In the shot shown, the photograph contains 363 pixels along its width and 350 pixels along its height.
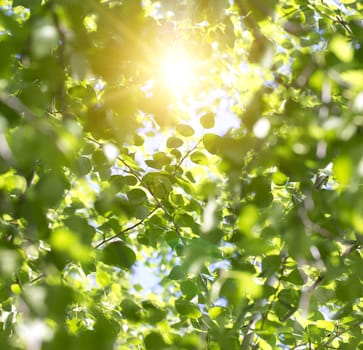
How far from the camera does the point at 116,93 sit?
1.68m

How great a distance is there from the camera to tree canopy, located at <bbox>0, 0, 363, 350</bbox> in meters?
0.94

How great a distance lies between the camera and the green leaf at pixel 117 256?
64.0 inches

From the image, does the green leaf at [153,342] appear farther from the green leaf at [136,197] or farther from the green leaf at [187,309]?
the green leaf at [136,197]

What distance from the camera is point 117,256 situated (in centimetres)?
163

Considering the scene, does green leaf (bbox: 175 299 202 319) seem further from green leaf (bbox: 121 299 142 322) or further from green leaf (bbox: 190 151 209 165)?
green leaf (bbox: 190 151 209 165)

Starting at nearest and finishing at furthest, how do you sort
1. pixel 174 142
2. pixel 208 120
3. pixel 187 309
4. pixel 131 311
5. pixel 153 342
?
pixel 153 342 < pixel 131 311 < pixel 187 309 < pixel 208 120 < pixel 174 142

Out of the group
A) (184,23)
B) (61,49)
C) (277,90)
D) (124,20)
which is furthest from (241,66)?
(61,49)

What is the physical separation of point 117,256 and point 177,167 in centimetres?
52

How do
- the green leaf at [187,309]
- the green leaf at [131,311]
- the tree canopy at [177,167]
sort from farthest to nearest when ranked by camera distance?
the green leaf at [187,309]
the green leaf at [131,311]
the tree canopy at [177,167]

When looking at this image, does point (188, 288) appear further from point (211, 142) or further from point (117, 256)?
point (211, 142)

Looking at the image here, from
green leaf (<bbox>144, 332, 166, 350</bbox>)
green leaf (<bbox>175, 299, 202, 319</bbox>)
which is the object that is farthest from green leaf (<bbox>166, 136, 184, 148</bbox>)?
green leaf (<bbox>144, 332, 166, 350</bbox>)

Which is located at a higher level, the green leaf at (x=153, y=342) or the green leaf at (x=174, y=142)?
the green leaf at (x=174, y=142)

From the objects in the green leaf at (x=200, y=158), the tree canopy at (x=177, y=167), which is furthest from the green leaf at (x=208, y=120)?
the green leaf at (x=200, y=158)

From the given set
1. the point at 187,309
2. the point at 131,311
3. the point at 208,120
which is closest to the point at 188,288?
the point at 187,309
